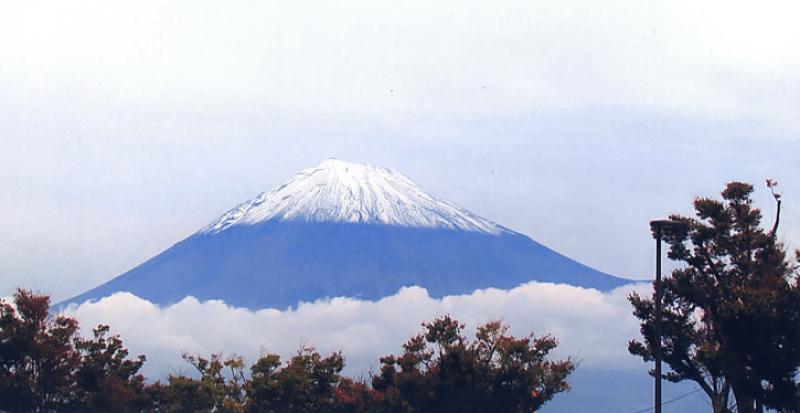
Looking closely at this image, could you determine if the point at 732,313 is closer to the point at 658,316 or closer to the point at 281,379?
the point at 658,316

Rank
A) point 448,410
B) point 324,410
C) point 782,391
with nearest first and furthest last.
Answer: point 782,391 → point 448,410 → point 324,410

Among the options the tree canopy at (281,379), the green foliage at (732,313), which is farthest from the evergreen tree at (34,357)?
the green foliage at (732,313)

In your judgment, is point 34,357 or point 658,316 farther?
point 34,357

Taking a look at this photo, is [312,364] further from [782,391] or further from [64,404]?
[782,391]

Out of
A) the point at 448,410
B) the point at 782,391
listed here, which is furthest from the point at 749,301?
the point at 448,410

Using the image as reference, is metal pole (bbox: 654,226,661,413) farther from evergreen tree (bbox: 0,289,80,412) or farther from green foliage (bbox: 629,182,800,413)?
evergreen tree (bbox: 0,289,80,412)

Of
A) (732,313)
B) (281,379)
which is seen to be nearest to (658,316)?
(732,313)

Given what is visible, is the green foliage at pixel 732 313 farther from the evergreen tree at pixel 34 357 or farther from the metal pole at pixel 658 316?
the evergreen tree at pixel 34 357

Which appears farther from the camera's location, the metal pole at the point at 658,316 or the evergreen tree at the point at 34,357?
the evergreen tree at the point at 34,357
